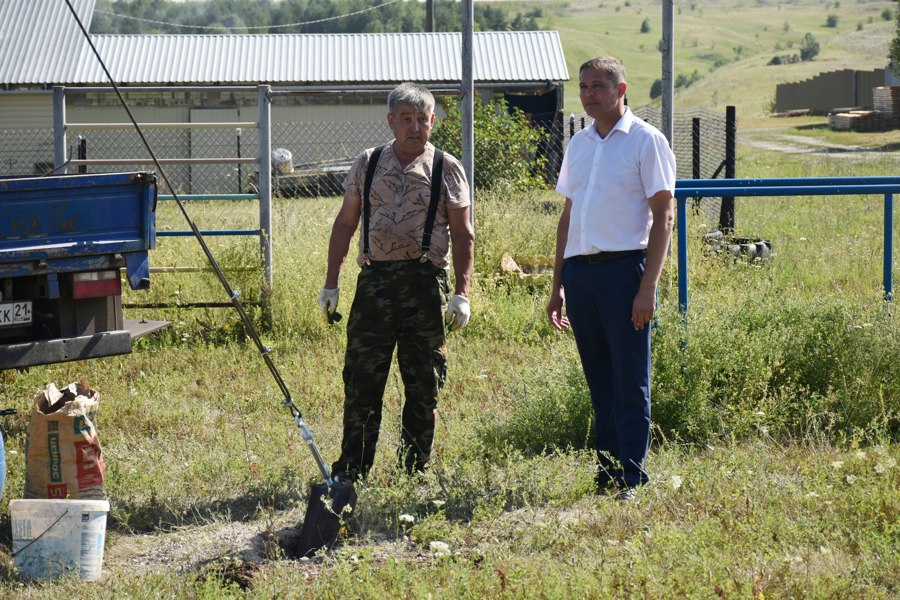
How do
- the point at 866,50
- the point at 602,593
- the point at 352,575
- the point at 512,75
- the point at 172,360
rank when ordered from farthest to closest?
the point at 866,50
the point at 512,75
the point at 172,360
the point at 352,575
the point at 602,593

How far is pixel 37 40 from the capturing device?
29.9 m

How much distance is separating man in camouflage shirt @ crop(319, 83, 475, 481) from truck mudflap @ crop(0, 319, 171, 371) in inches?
64.3

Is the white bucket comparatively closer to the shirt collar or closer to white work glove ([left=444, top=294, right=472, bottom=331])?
white work glove ([left=444, top=294, right=472, bottom=331])

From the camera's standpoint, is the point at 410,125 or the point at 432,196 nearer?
the point at 410,125

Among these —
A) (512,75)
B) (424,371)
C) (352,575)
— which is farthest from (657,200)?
(512,75)

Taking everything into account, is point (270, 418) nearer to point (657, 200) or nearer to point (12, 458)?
point (12, 458)

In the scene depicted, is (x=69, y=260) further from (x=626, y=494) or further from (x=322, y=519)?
(x=626, y=494)

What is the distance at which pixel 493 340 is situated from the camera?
351 inches

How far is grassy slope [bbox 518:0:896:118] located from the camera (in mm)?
79744

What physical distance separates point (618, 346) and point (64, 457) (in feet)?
8.52

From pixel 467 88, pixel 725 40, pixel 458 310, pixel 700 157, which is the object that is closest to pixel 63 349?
pixel 458 310

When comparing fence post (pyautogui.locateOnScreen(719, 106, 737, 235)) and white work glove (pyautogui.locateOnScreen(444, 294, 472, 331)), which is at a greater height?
fence post (pyautogui.locateOnScreen(719, 106, 737, 235))

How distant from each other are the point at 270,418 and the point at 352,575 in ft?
9.47

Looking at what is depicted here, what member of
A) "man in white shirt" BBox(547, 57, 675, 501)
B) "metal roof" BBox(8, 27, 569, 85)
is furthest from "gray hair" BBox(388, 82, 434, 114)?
"metal roof" BBox(8, 27, 569, 85)
